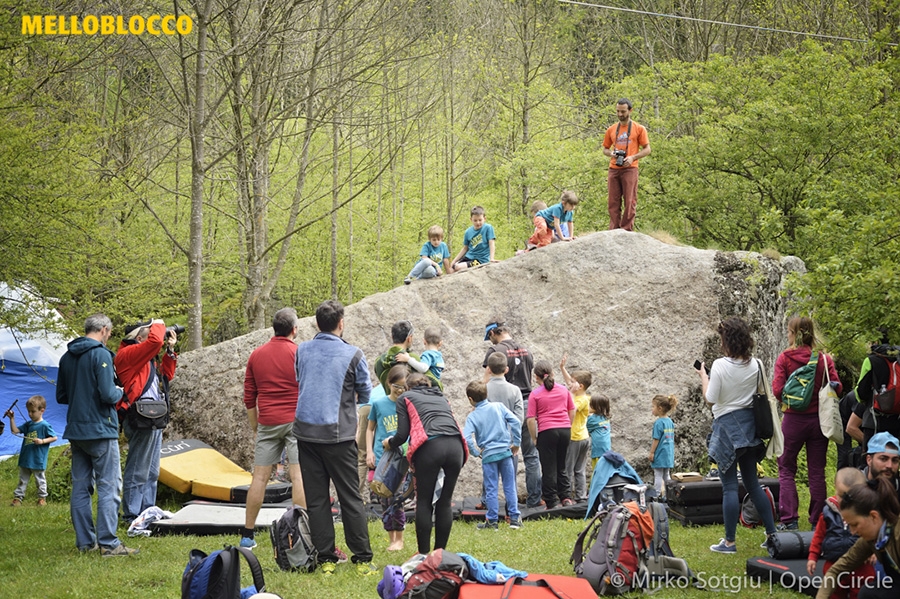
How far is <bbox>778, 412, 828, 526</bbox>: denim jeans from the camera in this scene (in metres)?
7.12

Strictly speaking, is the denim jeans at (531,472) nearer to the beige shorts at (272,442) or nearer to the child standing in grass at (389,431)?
the child standing in grass at (389,431)

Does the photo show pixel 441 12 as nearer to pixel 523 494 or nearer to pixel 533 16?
pixel 533 16

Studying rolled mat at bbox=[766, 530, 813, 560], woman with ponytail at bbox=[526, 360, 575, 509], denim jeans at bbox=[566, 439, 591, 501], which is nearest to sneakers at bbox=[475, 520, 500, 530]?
woman with ponytail at bbox=[526, 360, 575, 509]

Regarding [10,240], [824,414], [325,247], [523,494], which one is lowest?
[523,494]

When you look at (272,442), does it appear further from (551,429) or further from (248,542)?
(551,429)

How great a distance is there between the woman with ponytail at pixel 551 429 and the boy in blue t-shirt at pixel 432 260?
366cm

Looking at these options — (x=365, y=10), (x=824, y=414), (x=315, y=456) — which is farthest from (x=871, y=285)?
(x=365, y=10)

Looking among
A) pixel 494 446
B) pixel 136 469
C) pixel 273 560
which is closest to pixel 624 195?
pixel 494 446

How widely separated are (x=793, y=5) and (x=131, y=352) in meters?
19.9

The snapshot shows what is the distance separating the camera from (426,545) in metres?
5.84

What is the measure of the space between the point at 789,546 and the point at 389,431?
3.33 m

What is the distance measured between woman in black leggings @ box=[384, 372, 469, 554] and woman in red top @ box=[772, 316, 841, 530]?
3.24 metres

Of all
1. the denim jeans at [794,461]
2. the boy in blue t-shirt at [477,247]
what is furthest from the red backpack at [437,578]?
the boy in blue t-shirt at [477,247]

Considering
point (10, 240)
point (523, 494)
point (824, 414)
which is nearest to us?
point (824, 414)
